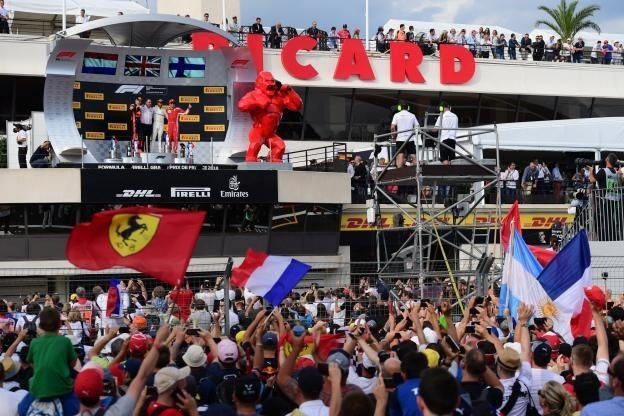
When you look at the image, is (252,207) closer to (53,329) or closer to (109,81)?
(109,81)

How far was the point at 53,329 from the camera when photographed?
8.68 m

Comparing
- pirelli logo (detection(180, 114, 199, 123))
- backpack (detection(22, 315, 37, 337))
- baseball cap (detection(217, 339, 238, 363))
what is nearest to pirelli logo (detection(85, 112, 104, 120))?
pirelli logo (detection(180, 114, 199, 123))

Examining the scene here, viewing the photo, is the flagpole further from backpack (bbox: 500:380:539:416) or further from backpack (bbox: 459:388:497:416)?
backpack (bbox: 459:388:497:416)

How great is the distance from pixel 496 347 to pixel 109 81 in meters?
25.1

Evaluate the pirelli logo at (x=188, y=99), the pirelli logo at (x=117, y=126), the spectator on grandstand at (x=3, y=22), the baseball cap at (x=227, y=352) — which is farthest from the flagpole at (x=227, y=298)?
the spectator on grandstand at (x=3, y=22)

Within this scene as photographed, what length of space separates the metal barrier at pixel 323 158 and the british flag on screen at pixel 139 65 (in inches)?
211

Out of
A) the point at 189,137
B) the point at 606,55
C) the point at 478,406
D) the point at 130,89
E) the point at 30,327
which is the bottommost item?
the point at 30,327

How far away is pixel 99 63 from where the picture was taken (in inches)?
1293

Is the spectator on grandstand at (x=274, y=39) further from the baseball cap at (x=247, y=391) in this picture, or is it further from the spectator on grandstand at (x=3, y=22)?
the baseball cap at (x=247, y=391)

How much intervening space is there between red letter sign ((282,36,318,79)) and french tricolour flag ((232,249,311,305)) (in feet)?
87.8

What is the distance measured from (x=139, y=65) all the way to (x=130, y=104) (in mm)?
1162

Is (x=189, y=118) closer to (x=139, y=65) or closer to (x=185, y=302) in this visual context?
(x=139, y=65)

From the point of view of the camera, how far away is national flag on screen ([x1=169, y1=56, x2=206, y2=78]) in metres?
33.8

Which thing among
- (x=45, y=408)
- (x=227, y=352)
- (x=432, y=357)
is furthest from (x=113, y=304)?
(x=432, y=357)
